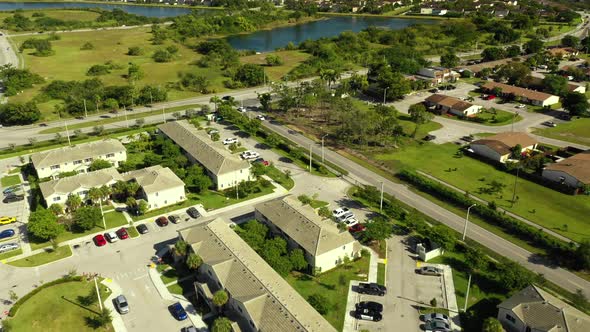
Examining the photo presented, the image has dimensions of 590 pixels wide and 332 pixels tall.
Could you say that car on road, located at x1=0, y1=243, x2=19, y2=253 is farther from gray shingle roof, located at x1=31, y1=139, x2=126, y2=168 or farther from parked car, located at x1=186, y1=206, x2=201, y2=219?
parked car, located at x1=186, y1=206, x2=201, y2=219

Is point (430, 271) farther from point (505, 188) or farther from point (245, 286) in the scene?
point (505, 188)

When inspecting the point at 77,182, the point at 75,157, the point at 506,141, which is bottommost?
the point at 77,182

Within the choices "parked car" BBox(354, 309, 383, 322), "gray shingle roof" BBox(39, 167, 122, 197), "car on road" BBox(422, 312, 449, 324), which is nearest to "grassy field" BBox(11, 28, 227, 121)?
"gray shingle roof" BBox(39, 167, 122, 197)

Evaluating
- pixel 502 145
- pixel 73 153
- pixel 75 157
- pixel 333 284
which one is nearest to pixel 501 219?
pixel 502 145

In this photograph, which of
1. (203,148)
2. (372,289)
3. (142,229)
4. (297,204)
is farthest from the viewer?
(203,148)

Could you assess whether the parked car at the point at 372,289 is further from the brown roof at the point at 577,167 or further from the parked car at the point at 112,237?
the brown roof at the point at 577,167

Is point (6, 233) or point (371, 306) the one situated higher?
point (6, 233)

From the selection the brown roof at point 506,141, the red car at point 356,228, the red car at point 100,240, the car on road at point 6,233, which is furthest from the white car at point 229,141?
the brown roof at point 506,141
